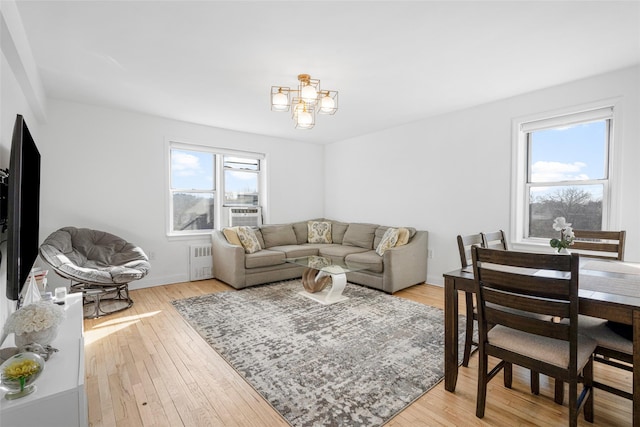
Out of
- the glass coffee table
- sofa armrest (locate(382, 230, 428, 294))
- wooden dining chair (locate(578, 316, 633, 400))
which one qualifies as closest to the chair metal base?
the glass coffee table

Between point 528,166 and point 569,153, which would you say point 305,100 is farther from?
point 569,153

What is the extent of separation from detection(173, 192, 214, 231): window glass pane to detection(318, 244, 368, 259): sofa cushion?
1.92 m

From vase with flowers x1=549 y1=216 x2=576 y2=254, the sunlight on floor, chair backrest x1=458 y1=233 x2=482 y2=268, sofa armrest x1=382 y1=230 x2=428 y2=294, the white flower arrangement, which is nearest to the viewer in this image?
the white flower arrangement

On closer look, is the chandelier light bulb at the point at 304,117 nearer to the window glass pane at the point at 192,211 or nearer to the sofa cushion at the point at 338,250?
the sofa cushion at the point at 338,250

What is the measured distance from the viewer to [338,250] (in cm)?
464

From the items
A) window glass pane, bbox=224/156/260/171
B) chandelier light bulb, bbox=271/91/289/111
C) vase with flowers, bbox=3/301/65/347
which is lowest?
vase with flowers, bbox=3/301/65/347

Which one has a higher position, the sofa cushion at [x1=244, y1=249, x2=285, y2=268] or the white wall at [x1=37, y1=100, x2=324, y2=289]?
Answer: the white wall at [x1=37, y1=100, x2=324, y2=289]

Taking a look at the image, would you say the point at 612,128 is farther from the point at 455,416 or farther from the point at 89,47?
the point at 89,47

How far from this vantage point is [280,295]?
3.77m

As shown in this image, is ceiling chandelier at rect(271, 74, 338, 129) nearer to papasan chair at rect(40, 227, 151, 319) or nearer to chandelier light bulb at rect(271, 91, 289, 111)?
chandelier light bulb at rect(271, 91, 289, 111)

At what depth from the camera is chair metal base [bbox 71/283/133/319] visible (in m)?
3.12

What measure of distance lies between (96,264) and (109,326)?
38.8 inches

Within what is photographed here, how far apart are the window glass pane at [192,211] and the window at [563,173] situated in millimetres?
4412

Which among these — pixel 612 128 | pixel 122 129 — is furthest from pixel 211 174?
pixel 612 128
